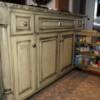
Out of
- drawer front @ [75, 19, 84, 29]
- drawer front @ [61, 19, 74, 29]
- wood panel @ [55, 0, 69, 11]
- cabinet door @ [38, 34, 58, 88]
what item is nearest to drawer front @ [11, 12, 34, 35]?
cabinet door @ [38, 34, 58, 88]

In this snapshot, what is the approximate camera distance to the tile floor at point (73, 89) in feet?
4.99

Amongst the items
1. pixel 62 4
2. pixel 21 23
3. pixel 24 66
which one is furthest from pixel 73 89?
pixel 62 4

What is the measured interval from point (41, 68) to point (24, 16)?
1.99ft

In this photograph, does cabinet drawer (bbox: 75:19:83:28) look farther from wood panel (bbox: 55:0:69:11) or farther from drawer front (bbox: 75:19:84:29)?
wood panel (bbox: 55:0:69:11)

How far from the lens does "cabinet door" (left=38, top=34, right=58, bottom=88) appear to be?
1472 mm

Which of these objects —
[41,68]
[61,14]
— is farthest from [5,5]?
[61,14]

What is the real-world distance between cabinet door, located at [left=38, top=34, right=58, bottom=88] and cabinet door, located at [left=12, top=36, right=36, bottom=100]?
4.4 inches

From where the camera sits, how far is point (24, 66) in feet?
4.22

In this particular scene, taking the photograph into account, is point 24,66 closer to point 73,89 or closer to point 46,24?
point 46,24

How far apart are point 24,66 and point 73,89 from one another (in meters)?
0.75

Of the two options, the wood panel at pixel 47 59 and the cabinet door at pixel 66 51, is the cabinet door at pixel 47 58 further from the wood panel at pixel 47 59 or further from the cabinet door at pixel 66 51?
the cabinet door at pixel 66 51

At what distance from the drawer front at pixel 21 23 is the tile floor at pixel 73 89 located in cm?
75

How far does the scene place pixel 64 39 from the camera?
1901 mm

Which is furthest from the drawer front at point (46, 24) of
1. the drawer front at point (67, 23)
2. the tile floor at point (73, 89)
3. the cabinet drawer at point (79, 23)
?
the tile floor at point (73, 89)
